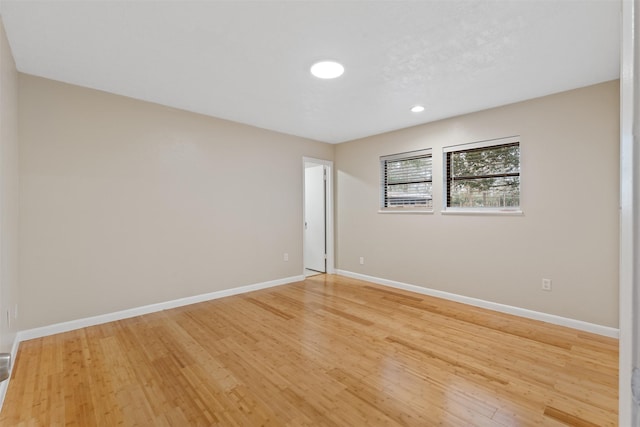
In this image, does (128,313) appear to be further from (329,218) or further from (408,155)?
(408,155)

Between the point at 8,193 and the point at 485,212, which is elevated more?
the point at 8,193

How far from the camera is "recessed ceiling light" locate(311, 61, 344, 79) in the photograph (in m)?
2.62

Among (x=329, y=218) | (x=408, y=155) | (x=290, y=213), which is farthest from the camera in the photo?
(x=329, y=218)

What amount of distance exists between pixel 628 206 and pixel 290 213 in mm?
4674

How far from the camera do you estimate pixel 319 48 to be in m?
2.38

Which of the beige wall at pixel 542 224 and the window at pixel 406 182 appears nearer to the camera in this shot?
the beige wall at pixel 542 224

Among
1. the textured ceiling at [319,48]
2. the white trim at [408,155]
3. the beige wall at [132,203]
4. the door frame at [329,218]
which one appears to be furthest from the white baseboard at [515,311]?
the textured ceiling at [319,48]

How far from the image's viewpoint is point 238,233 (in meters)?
4.37

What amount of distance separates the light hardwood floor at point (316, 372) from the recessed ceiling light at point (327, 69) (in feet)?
8.10

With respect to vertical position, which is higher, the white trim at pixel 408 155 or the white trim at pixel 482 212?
the white trim at pixel 408 155

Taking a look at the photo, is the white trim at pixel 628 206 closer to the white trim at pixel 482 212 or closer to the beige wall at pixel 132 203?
the white trim at pixel 482 212

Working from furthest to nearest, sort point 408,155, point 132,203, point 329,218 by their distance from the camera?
point 329,218 → point 408,155 → point 132,203

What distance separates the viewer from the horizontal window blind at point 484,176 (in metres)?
3.59

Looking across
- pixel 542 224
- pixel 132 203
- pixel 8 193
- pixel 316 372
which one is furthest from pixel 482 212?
pixel 8 193
